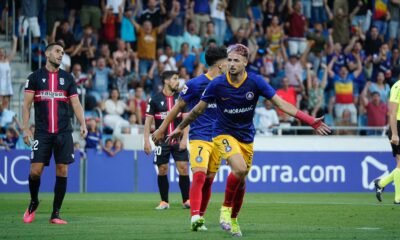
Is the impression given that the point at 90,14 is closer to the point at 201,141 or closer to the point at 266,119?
the point at 266,119

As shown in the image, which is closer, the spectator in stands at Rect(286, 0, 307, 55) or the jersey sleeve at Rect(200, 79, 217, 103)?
the jersey sleeve at Rect(200, 79, 217, 103)

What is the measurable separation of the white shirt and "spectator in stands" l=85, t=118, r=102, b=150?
172 inches

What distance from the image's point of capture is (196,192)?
1409 centimetres

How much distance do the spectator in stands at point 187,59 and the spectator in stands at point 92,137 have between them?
3.96 m

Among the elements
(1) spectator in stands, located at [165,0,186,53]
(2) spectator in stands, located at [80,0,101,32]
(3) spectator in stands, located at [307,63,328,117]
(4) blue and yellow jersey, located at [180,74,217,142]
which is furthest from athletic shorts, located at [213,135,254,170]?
(1) spectator in stands, located at [165,0,186,53]

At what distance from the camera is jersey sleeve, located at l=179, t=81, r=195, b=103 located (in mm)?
14330

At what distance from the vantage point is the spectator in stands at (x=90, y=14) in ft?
97.5

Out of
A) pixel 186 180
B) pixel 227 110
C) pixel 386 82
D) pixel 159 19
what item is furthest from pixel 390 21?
pixel 227 110

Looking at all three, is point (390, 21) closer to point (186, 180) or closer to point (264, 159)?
point (264, 159)

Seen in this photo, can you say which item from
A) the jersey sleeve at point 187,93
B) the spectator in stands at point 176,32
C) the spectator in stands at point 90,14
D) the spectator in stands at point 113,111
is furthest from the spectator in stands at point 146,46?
the jersey sleeve at point 187,93

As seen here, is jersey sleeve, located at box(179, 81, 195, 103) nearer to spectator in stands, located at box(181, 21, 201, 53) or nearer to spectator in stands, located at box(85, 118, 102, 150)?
spectator in stands, located at box(85, 118, 102, 150)

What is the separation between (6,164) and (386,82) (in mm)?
12162

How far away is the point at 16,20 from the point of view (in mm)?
29844

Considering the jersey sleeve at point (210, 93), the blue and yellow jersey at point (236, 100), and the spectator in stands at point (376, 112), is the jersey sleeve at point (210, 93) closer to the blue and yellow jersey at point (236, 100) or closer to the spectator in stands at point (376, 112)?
the blue and yellow jersey at point (236, 100)
